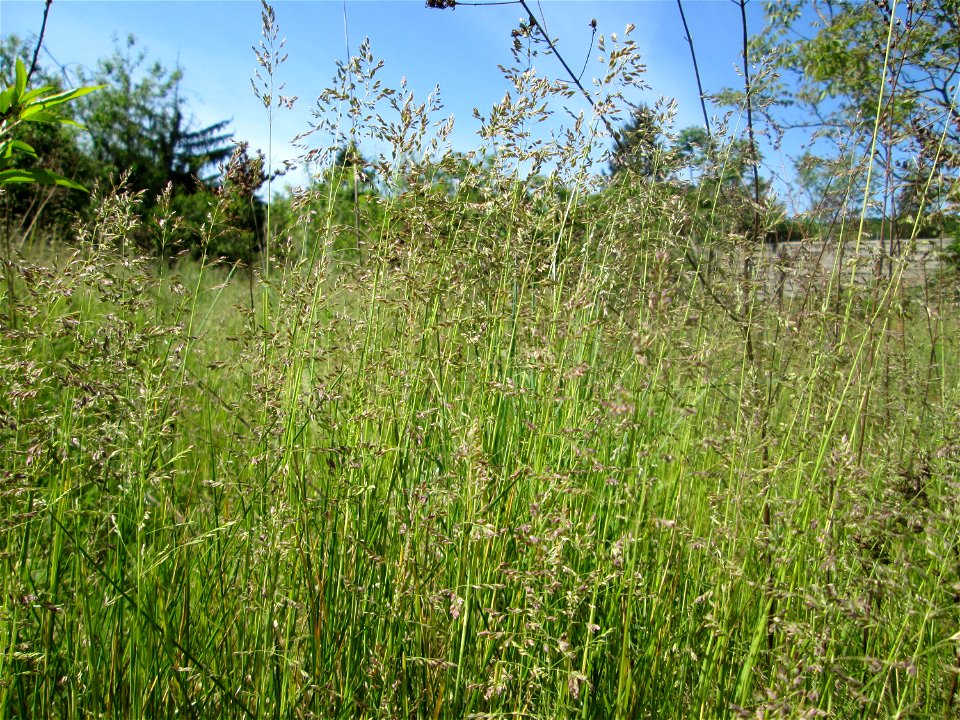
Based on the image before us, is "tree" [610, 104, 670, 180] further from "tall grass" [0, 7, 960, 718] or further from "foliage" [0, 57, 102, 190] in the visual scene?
"foliage" [0, 57, 102, 190]

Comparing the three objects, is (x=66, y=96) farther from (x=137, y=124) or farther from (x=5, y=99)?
(x=137, y=124)

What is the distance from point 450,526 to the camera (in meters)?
1.77

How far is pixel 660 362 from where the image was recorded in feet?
5.89

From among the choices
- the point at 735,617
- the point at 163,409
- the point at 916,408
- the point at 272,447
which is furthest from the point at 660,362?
the point at 916,408

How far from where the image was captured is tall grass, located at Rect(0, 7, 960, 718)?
1.49 metres

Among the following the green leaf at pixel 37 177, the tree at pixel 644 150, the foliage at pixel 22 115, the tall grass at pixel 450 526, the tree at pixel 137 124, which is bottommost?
the tall grass at pixel 450 526

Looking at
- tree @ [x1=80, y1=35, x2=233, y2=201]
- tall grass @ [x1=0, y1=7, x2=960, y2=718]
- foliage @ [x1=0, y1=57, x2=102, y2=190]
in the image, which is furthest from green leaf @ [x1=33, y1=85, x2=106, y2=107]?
tree @ [x1=80, y1=35, x2=233, y2=201]

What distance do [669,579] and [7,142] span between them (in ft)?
6.24

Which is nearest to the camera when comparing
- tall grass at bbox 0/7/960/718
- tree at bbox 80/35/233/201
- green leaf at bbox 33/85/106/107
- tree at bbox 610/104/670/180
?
green leaf at bbox 33/85/106/107

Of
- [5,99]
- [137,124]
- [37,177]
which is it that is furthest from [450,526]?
[137,124]

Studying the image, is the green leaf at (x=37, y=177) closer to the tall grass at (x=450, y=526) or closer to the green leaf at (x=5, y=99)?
the green leaf at (x=5, y=99)

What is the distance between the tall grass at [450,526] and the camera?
58.5 inches

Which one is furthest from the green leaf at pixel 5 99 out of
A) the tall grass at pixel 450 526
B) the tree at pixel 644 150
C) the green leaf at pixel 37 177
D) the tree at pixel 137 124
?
the tree at pixel 137 124

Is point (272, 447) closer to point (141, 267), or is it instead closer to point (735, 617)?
point (141, 267)
